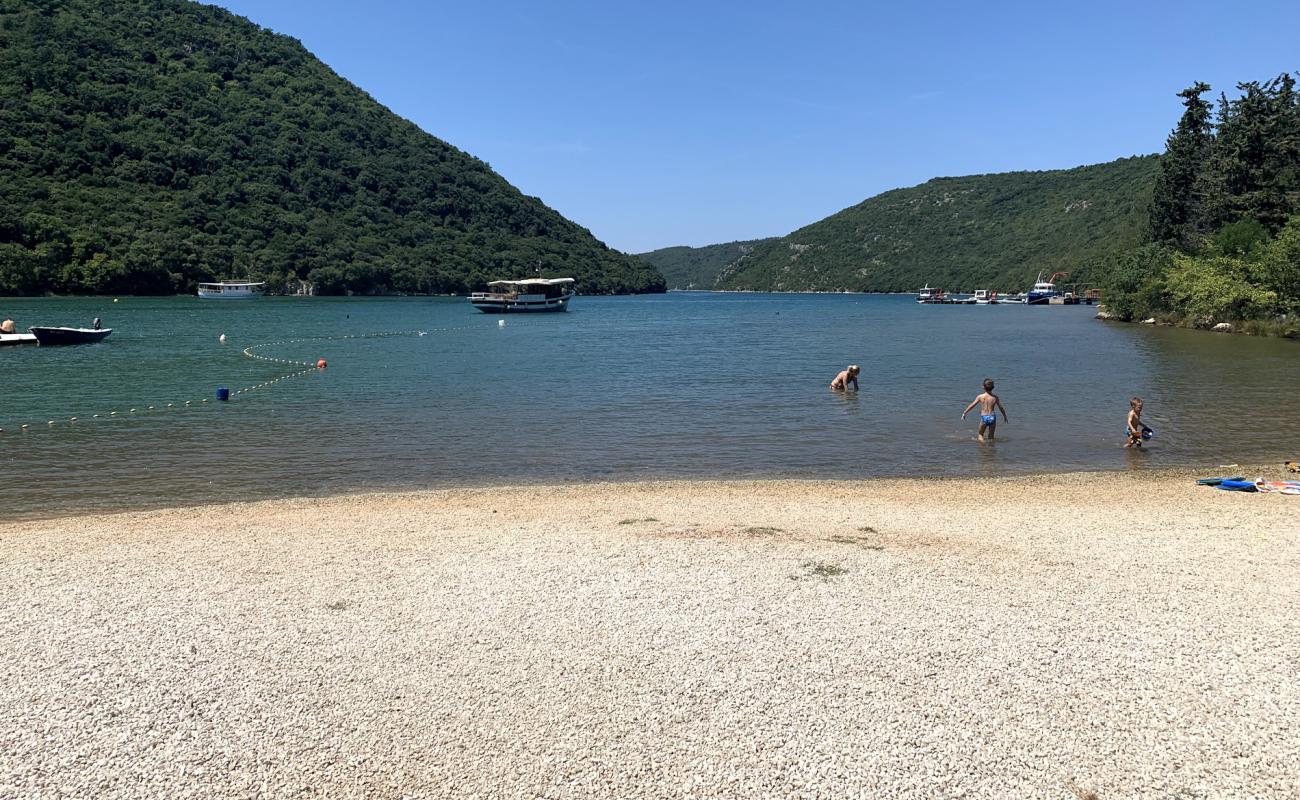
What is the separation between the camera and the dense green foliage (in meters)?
50.5

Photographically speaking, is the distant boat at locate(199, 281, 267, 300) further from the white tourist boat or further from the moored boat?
the moored boat

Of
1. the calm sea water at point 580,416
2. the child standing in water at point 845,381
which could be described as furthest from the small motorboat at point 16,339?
the child standing in water at point 845,381

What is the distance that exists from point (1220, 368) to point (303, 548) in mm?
37832

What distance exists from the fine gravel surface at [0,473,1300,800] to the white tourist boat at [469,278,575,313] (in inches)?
3468

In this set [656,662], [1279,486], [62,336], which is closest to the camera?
[656,662]

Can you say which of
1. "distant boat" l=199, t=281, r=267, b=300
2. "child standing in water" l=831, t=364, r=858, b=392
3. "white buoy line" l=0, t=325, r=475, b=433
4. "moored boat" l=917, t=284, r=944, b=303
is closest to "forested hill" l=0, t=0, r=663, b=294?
"distant boat" l=199, t=281, r=267, b=300

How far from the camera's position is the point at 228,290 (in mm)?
117125

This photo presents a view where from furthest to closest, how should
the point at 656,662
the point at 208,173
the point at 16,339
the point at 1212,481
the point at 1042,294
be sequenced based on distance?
the point at 1042,294
the point at 208,173
the point at 16,339
the point at 1212,481
the point at 656,662

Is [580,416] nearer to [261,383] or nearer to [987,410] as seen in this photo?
[987,410]

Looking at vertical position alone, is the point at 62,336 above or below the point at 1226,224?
below

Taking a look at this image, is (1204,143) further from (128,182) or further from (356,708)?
(128,182)

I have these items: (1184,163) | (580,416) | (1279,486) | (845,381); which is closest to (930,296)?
(1184,163)

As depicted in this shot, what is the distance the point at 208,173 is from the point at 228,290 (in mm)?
36483

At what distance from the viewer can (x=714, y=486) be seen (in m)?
14.5
